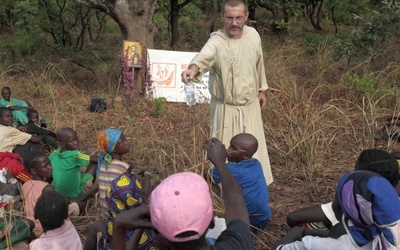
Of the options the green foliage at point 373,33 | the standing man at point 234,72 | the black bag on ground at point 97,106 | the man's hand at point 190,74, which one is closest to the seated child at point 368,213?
the man's hand at point 190,74

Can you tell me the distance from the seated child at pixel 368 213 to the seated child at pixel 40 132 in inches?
159

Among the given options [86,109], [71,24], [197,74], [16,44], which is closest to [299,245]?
[197,74]

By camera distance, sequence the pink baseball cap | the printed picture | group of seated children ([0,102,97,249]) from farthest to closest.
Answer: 1. the printed picture
2. group of seated children ([0,102,97,249])
3. the pink baseball cap

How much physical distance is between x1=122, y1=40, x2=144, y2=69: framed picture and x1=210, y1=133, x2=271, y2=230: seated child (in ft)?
15.7

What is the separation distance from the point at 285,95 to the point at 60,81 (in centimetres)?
443

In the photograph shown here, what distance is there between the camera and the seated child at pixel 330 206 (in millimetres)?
2539

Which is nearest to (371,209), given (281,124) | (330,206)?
(330,206)

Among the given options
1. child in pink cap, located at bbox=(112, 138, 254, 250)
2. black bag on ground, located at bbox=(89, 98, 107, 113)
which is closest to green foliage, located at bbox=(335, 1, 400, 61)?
black bag on ground, located at bbox=(89, 98, 107, 113)

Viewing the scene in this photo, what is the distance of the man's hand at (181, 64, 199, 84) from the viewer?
323cm

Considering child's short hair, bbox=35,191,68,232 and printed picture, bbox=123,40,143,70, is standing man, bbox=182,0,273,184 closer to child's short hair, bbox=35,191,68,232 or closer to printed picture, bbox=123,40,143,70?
child's short hair, bbox=35,191,68,232

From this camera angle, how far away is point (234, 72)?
3.69 metres

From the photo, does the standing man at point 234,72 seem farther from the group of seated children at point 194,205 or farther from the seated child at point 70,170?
the seated child at point 70,170

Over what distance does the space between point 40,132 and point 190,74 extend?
3.01 m

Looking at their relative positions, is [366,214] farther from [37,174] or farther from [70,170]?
[70,170]
